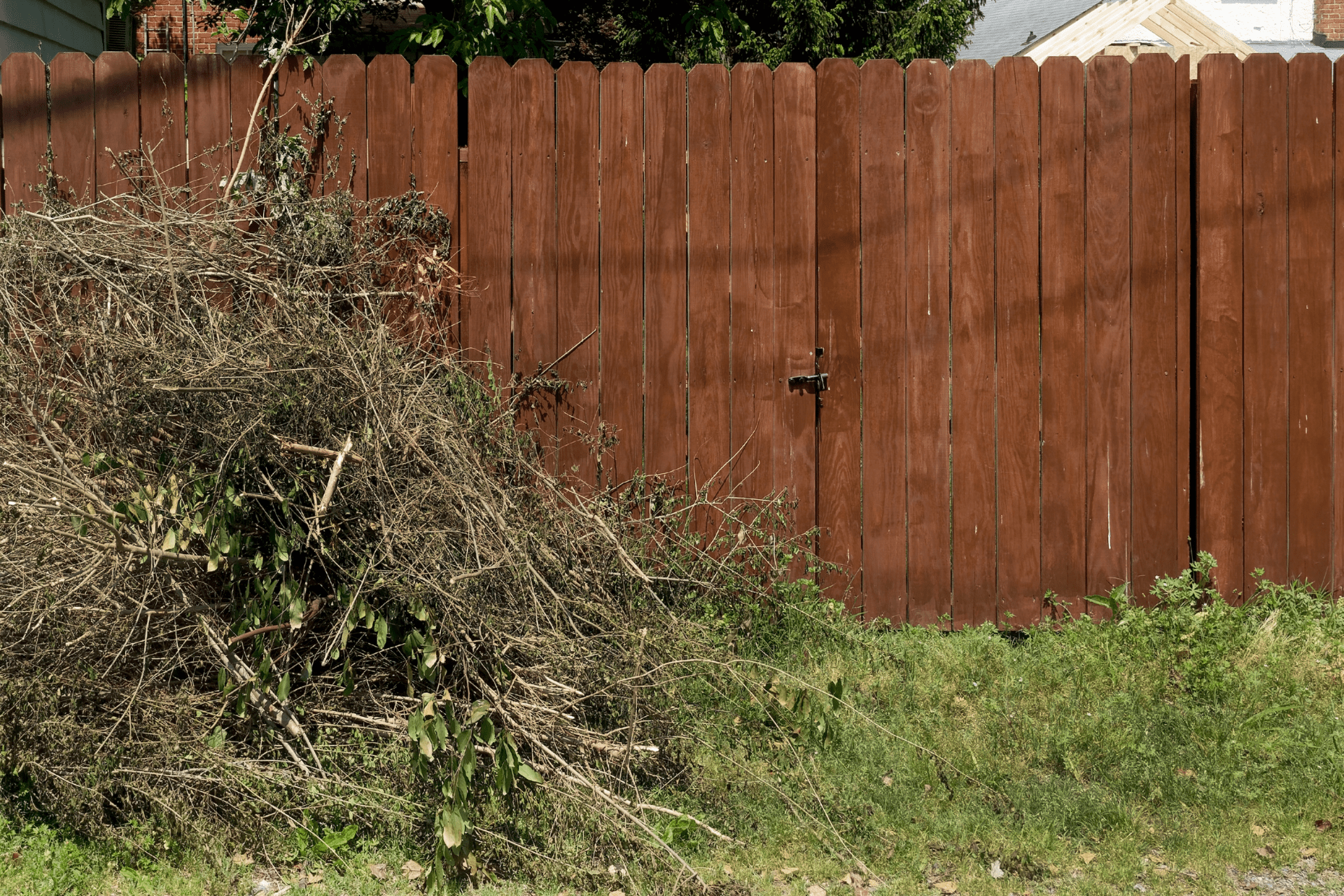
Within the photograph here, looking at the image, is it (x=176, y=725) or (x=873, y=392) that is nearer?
(x=176, y=725)

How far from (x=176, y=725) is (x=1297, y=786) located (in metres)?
3.39

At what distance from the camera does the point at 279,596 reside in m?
3.33

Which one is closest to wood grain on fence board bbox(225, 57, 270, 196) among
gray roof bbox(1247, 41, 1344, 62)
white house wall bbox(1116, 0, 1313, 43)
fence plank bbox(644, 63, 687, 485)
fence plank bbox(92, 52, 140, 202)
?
fence plank bbox(92, 52, 140, 202)

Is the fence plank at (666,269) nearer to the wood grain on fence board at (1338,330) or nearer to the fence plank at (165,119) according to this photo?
the fence plank at (165,119)

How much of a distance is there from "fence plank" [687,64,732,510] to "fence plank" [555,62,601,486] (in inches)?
15.3

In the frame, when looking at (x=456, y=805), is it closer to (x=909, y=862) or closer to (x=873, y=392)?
(x=909, y=862)

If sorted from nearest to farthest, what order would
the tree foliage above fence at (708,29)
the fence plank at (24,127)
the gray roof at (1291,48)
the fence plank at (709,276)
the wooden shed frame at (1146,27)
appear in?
the fence plank at (24,127)
the fence plank at (709,276)
the tree foliage above fence at (708,29)
the wooden shed frame at (1146,27)
the gray roof at (1291,48)

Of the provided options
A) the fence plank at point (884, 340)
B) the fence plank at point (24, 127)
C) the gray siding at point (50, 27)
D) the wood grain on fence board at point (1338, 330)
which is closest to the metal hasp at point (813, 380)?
the fence plank at point (884, 340)

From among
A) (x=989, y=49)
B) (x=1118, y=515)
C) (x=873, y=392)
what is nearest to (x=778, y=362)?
(x=873, y=392)

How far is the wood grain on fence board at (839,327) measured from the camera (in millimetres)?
4477

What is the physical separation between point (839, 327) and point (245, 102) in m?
2.51

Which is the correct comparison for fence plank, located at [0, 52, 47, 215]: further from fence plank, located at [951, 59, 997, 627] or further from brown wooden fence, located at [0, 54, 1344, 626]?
fence plank, located at [951, 59, 997, 627]

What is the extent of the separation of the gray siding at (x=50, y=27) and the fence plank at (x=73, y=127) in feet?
6.12

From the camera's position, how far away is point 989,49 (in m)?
17.4
